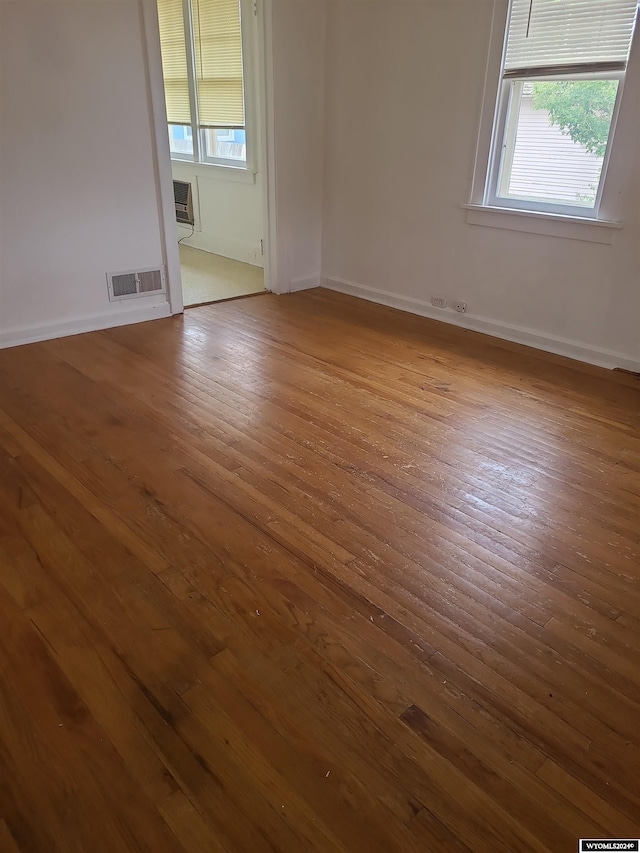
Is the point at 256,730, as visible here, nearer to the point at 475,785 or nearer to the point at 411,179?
the point at 475,785

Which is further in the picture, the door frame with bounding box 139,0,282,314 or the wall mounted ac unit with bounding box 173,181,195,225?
the wall mounted ac unit with bounding box 173,181,195,225

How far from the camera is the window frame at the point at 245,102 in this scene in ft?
17.9

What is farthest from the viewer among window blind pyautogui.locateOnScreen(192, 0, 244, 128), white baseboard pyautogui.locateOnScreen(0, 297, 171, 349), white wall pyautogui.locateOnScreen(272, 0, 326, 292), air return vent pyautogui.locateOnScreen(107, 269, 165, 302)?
window blind pyautogui.locateOnScreen(192, 0, 244, 128)

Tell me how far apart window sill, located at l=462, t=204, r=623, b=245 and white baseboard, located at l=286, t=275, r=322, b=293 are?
160 cm

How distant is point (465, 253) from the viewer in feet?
14.1

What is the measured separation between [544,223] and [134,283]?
107 inches

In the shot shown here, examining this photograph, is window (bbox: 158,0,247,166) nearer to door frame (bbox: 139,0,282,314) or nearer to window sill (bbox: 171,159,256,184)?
window sill (bbox: 171,159,256,184)

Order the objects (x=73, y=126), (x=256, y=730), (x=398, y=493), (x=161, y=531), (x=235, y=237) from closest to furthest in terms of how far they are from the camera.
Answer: (x=256, y=730) → (x=161, y=531) → (x=398, y=493) → (x=73, y=126) → (x=235, y=237)

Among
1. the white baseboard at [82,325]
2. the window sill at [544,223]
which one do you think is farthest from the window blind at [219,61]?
the window sill at [544,223]

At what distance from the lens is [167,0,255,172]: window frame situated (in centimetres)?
546

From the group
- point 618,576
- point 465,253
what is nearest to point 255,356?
point 465,253

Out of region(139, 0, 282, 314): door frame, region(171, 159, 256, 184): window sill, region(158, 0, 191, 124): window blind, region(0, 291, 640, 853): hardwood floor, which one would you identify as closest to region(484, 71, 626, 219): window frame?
region(0, 291, 640, 853): hardwood floor

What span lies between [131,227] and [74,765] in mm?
3487

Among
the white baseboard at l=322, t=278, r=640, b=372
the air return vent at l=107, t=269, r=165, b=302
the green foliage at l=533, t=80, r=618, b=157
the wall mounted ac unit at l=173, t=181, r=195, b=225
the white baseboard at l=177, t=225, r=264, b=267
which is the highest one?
the green foliage at l=533, t=80, r=618, b=157
